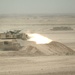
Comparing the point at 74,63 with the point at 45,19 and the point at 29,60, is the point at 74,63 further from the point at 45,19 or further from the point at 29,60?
the point at 45,19

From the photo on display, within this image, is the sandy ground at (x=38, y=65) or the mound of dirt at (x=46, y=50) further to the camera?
the mound of dirt at (x=46, y=50)

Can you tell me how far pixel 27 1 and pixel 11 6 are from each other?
34 centimetres

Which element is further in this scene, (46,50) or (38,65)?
(46,50)

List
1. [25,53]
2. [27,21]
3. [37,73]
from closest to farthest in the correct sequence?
[37,73] < [25,53] < [27,21]

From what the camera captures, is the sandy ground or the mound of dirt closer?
the sandy ground

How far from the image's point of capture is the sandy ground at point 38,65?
4.94 feet

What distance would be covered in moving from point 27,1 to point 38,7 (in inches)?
10.1

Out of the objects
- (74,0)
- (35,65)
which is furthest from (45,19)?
(35,65)

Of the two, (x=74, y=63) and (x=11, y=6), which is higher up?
(x=11, y=6)

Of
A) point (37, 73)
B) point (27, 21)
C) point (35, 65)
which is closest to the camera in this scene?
point (37, 73)

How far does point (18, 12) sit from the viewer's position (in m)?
4.66

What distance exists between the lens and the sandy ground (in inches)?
59.3

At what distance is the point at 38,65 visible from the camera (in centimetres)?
167

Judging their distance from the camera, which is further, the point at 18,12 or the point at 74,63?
the point at 18,12
